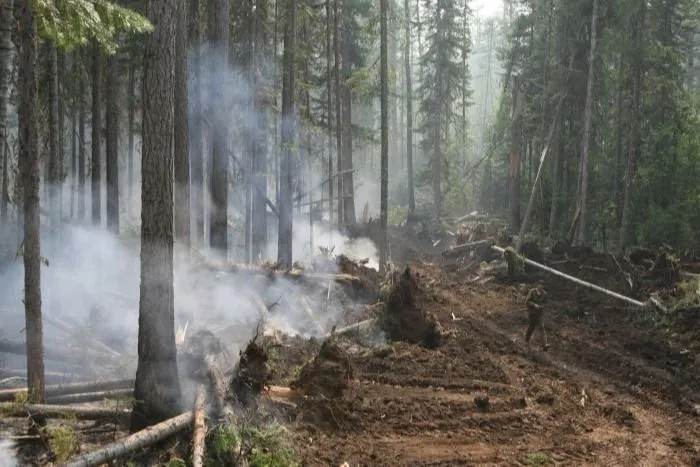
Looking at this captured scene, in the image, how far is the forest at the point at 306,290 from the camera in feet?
25.3

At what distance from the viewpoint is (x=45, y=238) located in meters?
19.1

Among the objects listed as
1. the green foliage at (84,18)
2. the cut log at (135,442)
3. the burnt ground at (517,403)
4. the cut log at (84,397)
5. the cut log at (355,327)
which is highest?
the green foliage at (84,18)

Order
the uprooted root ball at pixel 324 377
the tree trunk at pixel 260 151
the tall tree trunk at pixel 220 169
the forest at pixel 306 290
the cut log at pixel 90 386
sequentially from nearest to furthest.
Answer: the forest at pixel 306 290 < the cut log at pixel 90 386 < the uprooted root ball at pixel 324 377 < the tall tree trunk at pixel 220 169 < the tree trunk at pixel 260 151

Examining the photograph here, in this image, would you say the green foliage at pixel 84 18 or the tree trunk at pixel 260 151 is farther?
the tree trunk at pixel 260 151

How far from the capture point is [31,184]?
8242 millimetres

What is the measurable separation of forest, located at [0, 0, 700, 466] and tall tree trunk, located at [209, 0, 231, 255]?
0.19 ft

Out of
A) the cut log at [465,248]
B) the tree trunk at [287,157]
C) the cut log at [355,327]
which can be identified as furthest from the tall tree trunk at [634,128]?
the cut log at [355,327]

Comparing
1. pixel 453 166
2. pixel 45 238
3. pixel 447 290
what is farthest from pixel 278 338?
pixel 453 166

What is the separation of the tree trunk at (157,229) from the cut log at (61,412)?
1.40 ft

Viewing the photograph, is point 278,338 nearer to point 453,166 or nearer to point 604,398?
point 604,398

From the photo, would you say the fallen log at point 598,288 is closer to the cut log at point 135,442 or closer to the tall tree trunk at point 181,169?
the tall tree trunk at point 181,169

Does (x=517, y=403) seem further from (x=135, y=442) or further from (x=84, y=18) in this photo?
(x=84, y=18)

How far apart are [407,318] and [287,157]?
24.6 ft

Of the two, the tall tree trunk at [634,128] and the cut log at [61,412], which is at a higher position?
the tall tree trunk at [634,128]
